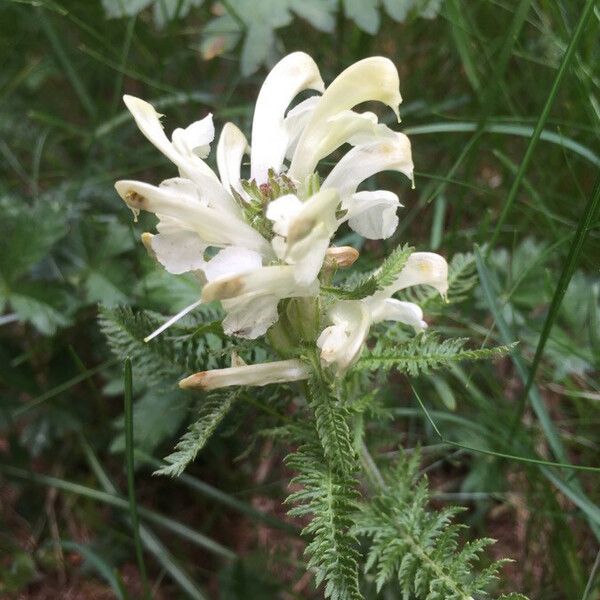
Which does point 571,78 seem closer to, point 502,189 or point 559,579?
point 502,189

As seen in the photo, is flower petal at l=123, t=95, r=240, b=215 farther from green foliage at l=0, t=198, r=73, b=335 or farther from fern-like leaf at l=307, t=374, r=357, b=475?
green foliage at l=0, t=198, r=73, b=335

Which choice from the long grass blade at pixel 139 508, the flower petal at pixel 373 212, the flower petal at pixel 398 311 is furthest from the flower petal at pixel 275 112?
the long grass blade at pixel 139 508

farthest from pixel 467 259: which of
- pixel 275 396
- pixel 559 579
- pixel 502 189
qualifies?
pixel 502 189

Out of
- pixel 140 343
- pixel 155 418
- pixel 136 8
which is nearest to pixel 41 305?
pixel 155 418

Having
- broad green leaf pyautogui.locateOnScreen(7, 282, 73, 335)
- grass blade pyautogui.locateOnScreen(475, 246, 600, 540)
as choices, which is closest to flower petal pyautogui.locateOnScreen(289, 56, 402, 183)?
grass blade pyautogui.locateOnScreen(475, 246, 600, 540)

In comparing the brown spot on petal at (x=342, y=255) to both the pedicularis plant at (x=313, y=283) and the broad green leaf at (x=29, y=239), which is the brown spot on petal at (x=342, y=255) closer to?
the pedicularis plant at (x=313, y=283)

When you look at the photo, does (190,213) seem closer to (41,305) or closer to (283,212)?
(283,212)
